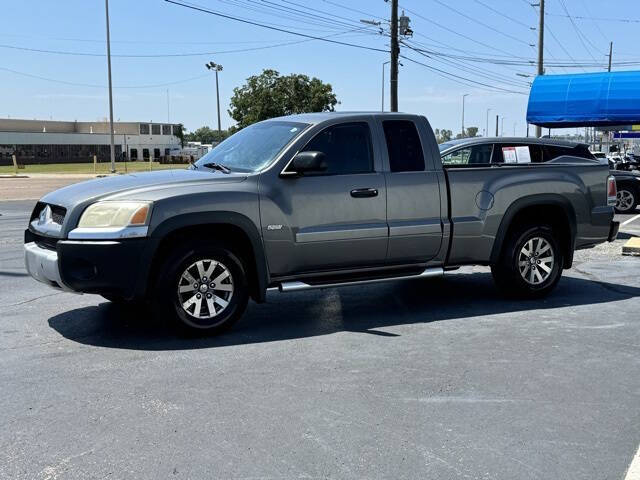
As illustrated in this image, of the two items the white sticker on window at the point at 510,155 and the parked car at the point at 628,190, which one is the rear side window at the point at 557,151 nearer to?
the white sticker on window at the point at 510,155

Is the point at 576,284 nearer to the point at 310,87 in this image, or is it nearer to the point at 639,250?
the point at 639,250

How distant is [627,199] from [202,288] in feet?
51.9

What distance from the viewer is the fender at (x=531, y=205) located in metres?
7.45

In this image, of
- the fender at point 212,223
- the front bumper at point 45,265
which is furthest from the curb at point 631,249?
the front bumper at point 45,265

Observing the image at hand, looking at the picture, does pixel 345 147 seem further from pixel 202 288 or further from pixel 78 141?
pixel 78 141

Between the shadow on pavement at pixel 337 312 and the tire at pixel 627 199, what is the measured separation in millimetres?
10913

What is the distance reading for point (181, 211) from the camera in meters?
5.84

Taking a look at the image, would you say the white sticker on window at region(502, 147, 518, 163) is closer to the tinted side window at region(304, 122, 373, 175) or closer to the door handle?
the tinted side window at region(304, 122, 373, 175)

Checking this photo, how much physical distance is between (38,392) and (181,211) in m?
1.81

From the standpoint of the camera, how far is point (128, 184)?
6027 millimetres

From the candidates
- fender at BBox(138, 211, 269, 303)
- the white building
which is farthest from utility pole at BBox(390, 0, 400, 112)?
the white building

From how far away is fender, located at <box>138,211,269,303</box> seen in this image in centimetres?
575

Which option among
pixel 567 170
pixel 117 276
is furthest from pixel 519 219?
pixel 117 276

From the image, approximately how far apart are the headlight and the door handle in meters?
1.88
